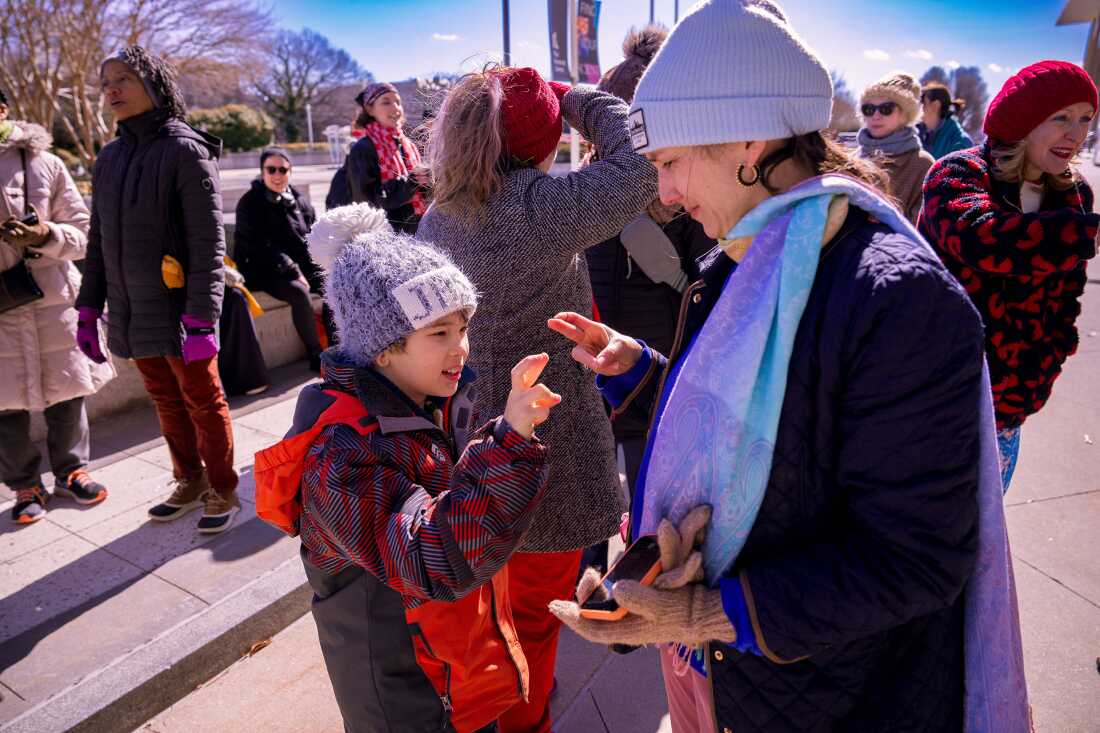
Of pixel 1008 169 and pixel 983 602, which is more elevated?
pixel 1008 169

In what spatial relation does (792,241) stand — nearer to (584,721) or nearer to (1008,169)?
(1008,169)

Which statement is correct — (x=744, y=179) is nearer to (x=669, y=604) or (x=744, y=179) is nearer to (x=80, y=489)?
(x=669, y=604)

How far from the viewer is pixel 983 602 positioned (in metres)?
1.22

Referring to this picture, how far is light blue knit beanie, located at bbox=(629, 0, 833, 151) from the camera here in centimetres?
120

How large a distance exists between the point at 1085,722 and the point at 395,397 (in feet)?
8.60

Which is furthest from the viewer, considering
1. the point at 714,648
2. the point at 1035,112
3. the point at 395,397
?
the point at 1035,112

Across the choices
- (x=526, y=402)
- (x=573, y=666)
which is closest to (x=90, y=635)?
(x=573, y=666)

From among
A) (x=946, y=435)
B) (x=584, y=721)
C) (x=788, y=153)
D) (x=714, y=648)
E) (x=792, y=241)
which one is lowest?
(x=584, y=721)

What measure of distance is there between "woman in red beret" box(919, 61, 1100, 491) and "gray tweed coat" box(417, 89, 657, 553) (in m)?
1.10

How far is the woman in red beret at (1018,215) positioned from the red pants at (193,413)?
3317 mm

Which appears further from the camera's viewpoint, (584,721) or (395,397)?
(584,721)

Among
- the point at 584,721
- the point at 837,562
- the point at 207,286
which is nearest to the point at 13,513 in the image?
the point at 207,286

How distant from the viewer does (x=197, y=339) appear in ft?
11.1

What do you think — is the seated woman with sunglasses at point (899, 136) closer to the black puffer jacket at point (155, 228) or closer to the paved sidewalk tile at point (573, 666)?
the paved sidewalk tile at point (573, 666)
